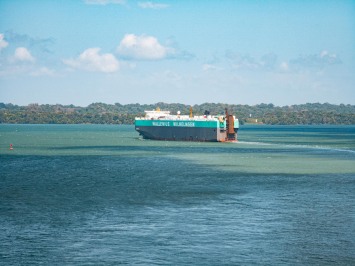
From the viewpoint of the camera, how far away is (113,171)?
8825 cm

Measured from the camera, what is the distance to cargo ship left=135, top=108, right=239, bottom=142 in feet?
556

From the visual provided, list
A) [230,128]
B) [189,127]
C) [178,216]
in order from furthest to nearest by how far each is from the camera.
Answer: [189,127] < [230,128] < [178,216]

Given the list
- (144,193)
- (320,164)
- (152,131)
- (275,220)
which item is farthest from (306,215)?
(152,131)

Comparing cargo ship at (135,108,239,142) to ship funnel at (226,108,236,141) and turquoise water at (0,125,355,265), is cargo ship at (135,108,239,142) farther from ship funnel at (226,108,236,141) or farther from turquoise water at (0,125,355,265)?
turquoise water at (0,125,355,265)

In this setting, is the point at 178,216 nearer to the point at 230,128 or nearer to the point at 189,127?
the point at 230,128

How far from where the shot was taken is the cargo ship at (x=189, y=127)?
169m

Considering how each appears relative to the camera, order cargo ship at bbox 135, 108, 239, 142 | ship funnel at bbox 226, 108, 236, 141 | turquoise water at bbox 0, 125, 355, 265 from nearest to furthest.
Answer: turquoise water at bbox 0, 125, 355, 265 < ship funnel at bbox 226, 108, 236, 141 < cargo ship at bbox 135, 108, 239, 142

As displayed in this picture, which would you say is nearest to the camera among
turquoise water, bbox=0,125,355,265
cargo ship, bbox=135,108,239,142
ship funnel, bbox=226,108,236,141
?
turquoise water, bbox=0,125,355,265

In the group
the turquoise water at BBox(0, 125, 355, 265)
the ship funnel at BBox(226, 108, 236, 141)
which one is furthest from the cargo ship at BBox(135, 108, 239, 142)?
the turquoise water at BBox(0, 125, 355, 265)

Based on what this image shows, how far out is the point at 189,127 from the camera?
17562 centimetres

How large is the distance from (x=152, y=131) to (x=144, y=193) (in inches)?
4858

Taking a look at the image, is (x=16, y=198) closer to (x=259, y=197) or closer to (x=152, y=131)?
(x=259, y=197)

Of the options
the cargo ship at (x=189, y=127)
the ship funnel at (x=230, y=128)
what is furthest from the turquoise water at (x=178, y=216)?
the cargo ship at (x=189, y=127)

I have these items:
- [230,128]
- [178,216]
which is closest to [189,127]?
[230,128]
